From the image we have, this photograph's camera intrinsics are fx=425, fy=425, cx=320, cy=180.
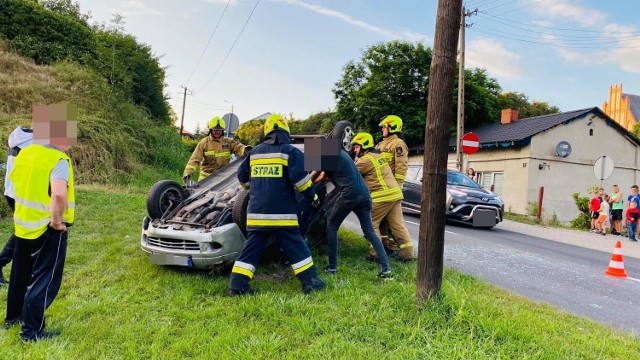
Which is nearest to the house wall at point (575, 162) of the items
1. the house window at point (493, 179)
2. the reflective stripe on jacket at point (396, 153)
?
the house window at point (493, 179)

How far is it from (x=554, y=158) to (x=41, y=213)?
20.5 metres

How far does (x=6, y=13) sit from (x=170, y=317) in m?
20.9

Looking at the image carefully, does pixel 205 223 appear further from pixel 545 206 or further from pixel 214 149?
pixel 545 206

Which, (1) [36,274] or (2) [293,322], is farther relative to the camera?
(2) [293,322]

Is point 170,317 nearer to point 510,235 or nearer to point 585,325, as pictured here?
point 585,325

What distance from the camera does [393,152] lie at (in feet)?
20.1

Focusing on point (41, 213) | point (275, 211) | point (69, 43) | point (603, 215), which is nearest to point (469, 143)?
point (603, 215)

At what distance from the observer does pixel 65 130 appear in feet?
10.5

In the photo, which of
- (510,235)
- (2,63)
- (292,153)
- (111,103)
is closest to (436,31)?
(292,153)

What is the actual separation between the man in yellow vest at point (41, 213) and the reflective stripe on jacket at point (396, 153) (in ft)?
13.3

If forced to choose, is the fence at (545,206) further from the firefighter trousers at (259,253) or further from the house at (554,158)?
the firefighter trousers at (259,253)

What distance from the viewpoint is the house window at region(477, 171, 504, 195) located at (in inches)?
787

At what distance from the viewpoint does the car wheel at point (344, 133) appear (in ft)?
18.9

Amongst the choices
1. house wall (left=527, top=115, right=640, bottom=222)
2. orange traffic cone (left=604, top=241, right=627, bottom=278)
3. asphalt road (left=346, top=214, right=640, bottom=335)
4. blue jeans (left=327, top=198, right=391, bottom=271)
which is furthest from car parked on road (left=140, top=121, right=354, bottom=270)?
house wall (left=527, top=115, right=640, bottom=222)
